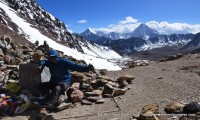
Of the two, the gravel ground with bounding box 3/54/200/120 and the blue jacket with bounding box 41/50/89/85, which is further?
the blue jacket with bounding box 41/50/89/85

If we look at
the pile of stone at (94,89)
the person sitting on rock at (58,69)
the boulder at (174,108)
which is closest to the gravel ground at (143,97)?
the boulder at (174,108)

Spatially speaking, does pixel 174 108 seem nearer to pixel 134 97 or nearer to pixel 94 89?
pixel 134 97

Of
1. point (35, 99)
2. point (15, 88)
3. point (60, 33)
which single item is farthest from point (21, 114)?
point (60, 33)

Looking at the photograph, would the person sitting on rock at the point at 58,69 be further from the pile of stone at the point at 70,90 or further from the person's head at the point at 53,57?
the pile of stone at the point at 70,90

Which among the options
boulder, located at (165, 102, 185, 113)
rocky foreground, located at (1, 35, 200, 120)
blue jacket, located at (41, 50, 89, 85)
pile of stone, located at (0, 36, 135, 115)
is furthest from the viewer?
blue jacket, located at (41, 50, 89, 85)

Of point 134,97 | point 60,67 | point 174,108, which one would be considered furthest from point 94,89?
point 174,108

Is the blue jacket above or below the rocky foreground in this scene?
above

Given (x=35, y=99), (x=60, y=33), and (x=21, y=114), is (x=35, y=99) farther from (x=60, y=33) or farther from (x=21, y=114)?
(x=60, y=33)

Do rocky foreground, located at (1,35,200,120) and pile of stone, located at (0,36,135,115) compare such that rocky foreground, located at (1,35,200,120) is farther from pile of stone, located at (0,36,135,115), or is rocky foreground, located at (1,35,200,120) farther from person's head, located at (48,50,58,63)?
person's head, located at (48,50,58,63)

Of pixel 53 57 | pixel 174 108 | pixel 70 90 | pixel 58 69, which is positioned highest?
pixel 53 57

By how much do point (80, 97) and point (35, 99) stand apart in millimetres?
1885

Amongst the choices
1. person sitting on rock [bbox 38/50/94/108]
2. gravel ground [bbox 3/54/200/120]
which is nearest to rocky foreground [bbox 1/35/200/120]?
gravel ground [bbox 3/54/200/120]

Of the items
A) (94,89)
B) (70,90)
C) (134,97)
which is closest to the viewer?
(70,90)

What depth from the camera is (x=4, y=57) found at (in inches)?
743
